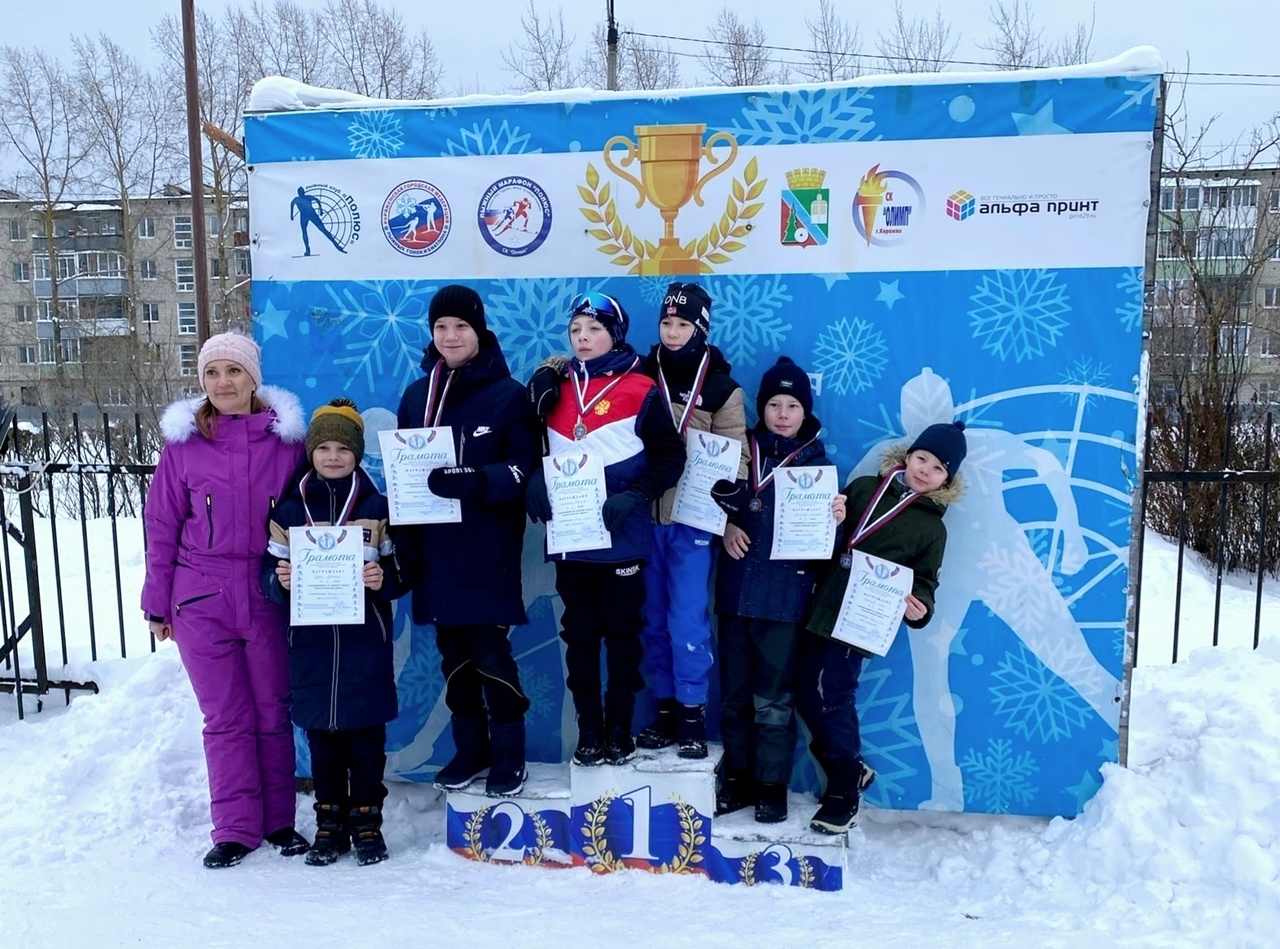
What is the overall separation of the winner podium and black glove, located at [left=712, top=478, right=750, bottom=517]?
930 millimetres

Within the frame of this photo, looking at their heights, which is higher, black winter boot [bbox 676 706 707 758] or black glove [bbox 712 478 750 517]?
black glove [bbox 712 478 750 517]

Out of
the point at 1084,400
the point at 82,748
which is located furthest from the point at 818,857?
the point at 82,748

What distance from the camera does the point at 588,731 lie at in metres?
3.40

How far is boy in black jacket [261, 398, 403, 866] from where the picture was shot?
3271mm

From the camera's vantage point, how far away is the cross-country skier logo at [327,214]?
3844mm

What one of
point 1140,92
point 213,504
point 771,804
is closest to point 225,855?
point 213,504

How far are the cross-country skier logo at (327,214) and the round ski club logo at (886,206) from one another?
6.69 ft

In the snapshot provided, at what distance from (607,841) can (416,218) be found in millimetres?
2548

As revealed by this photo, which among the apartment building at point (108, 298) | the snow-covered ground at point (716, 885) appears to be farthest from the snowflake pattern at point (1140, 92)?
the apartment building at point (108, 298)

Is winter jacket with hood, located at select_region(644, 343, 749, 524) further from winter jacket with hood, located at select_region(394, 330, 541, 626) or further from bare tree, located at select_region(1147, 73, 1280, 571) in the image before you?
bare tree, located at select_region(1147, 73, 1280, 571)

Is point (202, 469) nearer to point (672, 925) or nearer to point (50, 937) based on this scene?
point (50, 937)

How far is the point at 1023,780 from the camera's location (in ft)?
12.0

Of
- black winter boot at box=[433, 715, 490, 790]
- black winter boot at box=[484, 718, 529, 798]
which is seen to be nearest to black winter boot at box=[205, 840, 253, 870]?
black winter boot at box=[433, 715, 490, 790]

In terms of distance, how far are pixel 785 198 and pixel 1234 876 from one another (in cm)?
277
